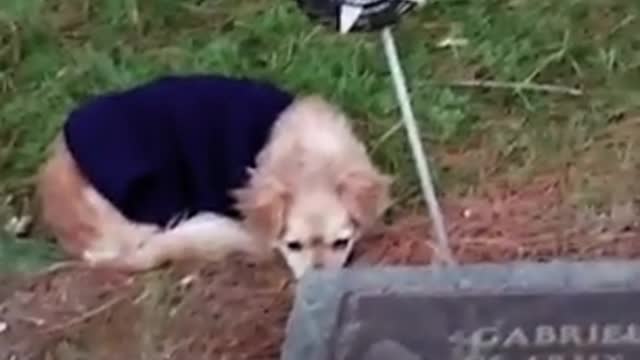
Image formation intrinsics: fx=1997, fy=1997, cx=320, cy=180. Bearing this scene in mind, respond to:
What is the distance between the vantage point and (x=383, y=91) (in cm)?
557

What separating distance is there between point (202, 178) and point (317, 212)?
35cm

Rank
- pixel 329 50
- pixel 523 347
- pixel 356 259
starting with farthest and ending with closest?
pixel 329 50 → pixel 356 259 → pixel 523 347

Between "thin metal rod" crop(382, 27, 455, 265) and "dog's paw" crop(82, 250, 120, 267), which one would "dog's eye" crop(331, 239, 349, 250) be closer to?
"thin metal rod" crop(382, 27, 455, 265)

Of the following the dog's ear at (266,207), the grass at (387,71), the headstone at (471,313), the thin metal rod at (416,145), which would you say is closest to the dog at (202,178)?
the dog's ear at (266,207)

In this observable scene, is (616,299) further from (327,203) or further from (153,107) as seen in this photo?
(153,107)

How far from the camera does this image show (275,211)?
193 inches

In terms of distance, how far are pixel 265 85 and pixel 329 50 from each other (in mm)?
486

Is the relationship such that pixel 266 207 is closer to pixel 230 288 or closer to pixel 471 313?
pixel 230 288

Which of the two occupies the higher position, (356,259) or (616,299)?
(616,299)

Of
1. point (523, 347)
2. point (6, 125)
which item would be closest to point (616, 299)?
point (523, 347)

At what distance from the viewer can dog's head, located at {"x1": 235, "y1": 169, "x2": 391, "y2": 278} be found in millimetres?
4848

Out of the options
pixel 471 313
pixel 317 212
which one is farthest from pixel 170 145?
pixel 471 313

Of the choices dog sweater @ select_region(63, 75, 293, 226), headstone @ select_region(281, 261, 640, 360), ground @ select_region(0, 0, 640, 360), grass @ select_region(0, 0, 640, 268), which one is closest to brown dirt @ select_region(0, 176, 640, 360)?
ground @ select_region(0, 0, 640, 360)

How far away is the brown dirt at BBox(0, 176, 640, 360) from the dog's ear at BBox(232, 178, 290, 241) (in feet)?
0.30
